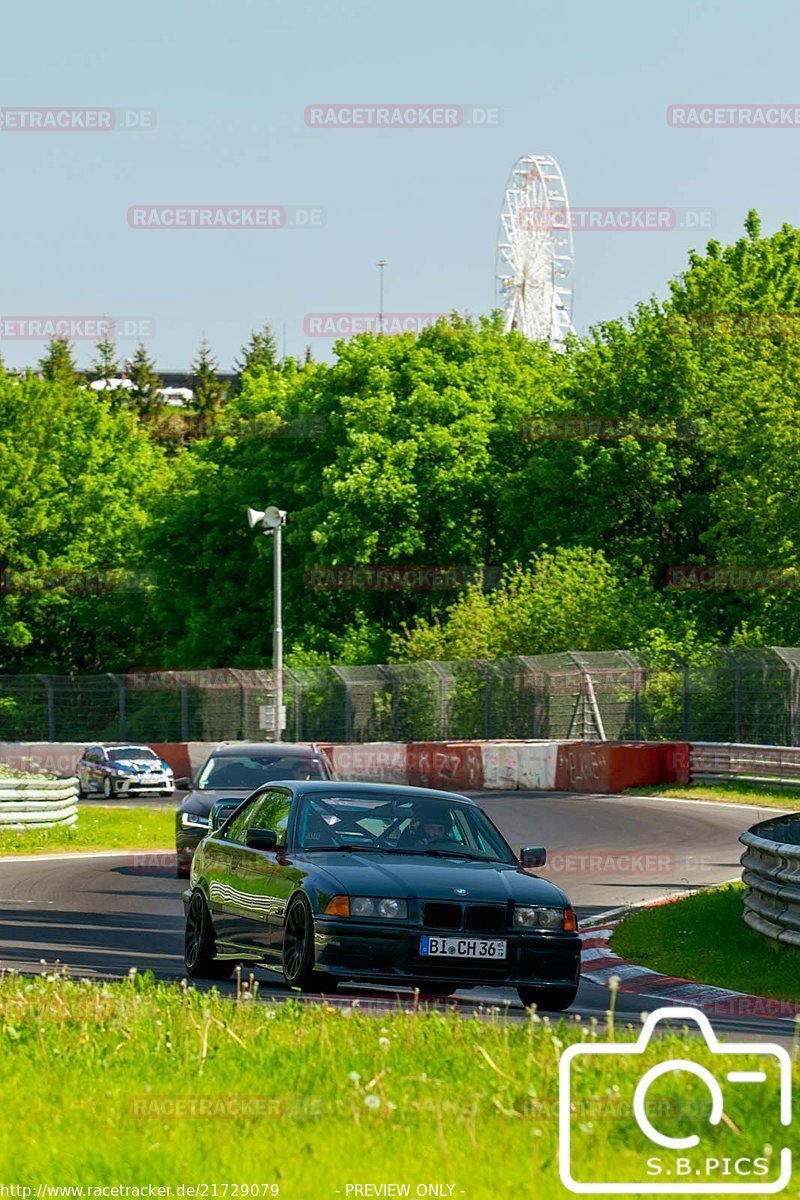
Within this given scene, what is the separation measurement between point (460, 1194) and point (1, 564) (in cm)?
7552

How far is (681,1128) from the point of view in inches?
244

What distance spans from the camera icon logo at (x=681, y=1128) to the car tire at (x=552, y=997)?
453 centimetres

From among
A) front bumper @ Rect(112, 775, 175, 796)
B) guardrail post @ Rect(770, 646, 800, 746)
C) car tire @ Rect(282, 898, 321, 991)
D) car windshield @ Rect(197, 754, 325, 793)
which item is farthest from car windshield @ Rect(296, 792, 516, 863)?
front bumper @ Rect(112, 775, 175, 796)

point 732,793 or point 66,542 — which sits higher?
point 66,542

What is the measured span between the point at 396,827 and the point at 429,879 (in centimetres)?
95

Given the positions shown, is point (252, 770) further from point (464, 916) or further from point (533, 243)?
point (533, 243)

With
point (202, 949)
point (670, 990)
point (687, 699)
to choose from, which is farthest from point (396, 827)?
point (687, 699)

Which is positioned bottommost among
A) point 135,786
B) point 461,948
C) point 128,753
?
point 135,786

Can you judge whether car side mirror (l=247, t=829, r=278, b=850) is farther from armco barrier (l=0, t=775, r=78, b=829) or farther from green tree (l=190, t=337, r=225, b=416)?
green tree (l=190, t=337, r=225, b=416)

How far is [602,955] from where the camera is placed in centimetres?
1619

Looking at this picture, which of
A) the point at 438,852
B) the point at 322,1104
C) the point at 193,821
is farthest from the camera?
the point at 193,821

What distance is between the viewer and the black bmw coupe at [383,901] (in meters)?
11.4

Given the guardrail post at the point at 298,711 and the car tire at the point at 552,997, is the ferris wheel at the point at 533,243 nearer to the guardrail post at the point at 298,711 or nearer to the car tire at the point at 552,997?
the guardrail post at the point at 298,711

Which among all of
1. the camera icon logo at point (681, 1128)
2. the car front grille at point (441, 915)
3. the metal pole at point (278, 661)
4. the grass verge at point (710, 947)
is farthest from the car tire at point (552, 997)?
the metal pole at point (278, 661)
